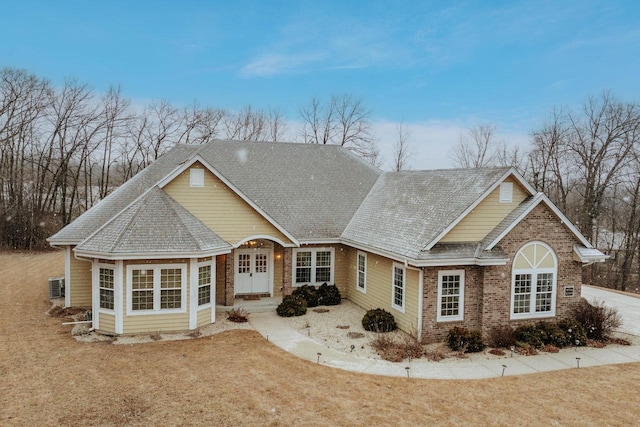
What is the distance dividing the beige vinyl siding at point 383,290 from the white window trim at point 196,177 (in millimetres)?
7462

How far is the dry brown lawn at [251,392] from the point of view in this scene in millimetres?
8923

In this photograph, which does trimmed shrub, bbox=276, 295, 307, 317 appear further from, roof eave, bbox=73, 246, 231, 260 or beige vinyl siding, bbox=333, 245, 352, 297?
roof eave, bbox=73, 246, 231, 260

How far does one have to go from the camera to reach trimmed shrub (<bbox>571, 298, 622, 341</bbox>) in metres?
14.7

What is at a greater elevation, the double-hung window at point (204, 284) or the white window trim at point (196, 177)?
the white window trim at point (196, 177)

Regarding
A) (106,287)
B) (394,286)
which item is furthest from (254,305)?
(394,286)

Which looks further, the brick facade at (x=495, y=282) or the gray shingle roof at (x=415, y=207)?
the gray shingle roof at (x=415, y=207)

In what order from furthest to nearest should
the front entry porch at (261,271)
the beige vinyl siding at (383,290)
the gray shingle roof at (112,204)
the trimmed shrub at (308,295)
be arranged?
the front entry porch at (261,271)
the trimmed shrub at (308,295)
the gray shingle roof at (112,204)
the beige vinyl siding at (383,290)

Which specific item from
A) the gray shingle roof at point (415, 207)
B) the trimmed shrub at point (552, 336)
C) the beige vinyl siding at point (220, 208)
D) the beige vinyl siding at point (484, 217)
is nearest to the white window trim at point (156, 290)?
the beige vinyl siding at point (220, 208)

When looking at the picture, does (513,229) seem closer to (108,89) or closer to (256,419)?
(256,419)

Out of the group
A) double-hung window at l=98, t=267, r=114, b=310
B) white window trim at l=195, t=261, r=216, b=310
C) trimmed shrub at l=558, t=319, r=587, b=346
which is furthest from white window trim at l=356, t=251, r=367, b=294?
double-hung window at l=98, t=267, r=114, b=310

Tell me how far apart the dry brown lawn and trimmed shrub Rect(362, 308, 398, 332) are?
12.1 feet

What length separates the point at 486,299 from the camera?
47.8ft

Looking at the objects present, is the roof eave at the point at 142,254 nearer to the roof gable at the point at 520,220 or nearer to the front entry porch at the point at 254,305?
the front entry porch at the point at 254,305

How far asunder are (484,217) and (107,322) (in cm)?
1327
